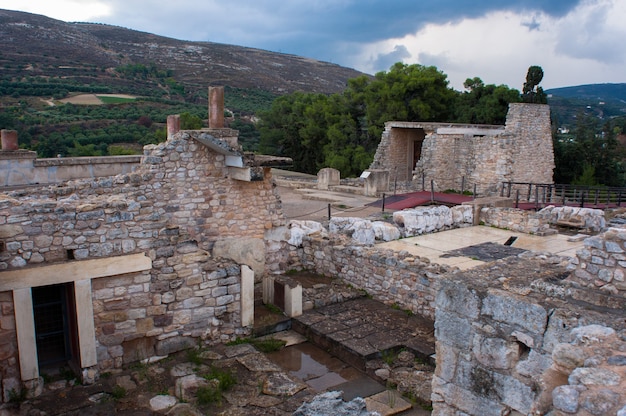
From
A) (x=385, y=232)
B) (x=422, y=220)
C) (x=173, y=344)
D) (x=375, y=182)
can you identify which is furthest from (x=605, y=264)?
(x=375, y=182)

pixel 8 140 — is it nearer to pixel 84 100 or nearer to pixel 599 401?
pixel 599 401

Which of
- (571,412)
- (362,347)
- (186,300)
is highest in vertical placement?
(571,412)

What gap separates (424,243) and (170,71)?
67.9 meters

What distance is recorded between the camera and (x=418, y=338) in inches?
314

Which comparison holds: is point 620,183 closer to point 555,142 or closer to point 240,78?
point 555,142

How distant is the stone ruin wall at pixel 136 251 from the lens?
→ 6.64 m

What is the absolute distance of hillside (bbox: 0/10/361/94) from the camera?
197 ft

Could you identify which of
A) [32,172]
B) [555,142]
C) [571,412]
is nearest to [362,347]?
[571,412]

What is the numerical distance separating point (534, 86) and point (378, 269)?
2259 cm

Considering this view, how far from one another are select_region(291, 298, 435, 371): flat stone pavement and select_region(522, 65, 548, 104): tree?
22.4 meters

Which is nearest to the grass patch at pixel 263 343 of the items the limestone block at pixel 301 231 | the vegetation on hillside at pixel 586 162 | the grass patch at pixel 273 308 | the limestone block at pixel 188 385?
the grass patch at pixel 273 308

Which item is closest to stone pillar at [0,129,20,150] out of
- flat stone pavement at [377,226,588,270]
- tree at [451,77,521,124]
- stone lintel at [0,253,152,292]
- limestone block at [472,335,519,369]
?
stone lintel at [0,253,152,292]

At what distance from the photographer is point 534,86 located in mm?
27906

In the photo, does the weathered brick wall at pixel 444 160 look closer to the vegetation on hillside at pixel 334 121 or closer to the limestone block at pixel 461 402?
the vegetation on hillside at pixel 334 121
